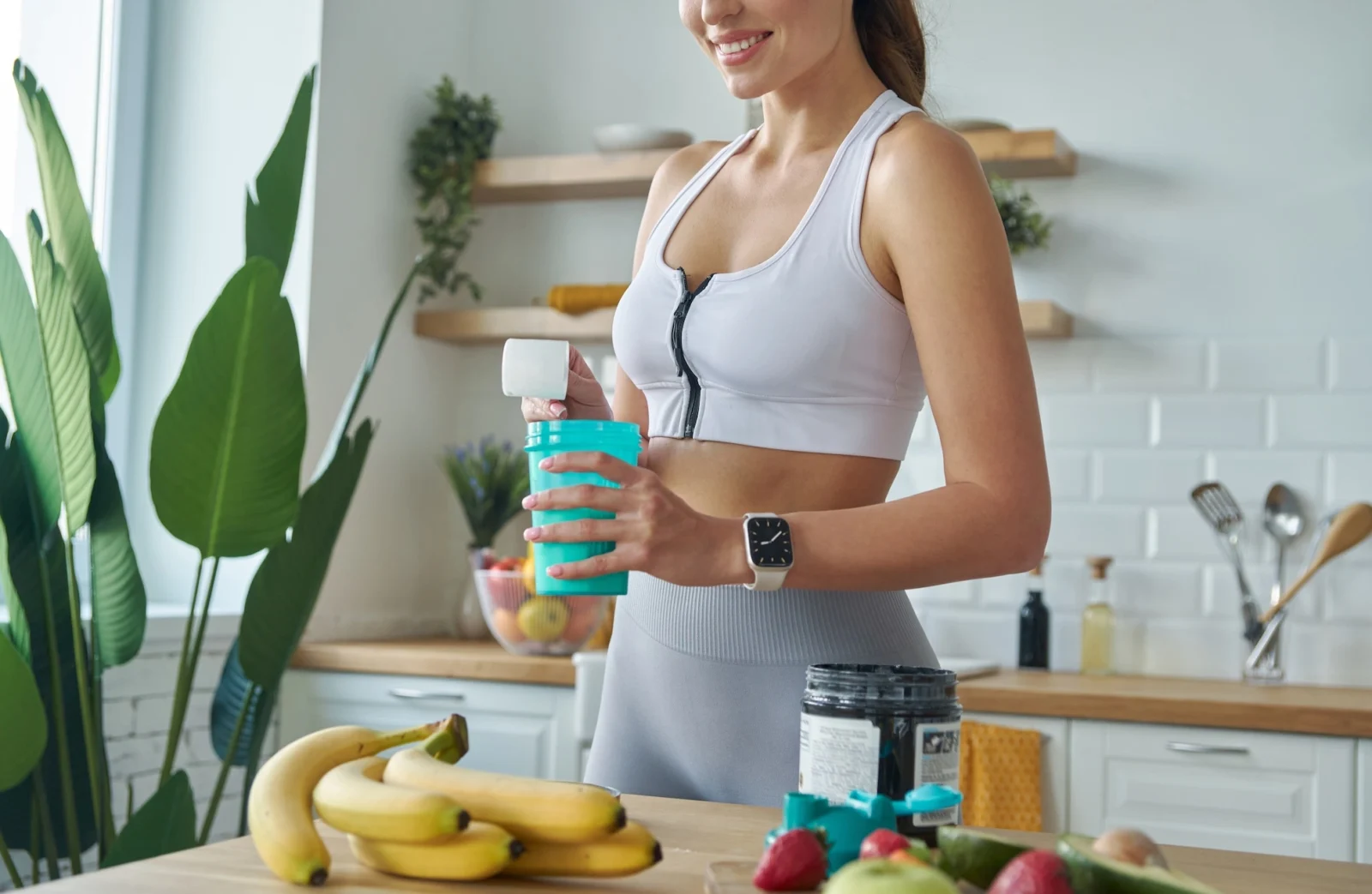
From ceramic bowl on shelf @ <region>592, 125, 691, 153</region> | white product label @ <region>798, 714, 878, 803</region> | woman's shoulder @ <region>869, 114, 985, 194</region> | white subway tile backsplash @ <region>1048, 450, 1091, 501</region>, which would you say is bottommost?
white product label @ <region>798, 714, 878, 803</region>

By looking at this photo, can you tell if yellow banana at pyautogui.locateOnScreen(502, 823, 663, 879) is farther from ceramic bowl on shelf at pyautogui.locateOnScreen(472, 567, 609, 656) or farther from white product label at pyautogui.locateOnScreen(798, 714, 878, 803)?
ceramic bowl on shelf at pyautogui.locateOnScreen(472, 567, 609, 656)

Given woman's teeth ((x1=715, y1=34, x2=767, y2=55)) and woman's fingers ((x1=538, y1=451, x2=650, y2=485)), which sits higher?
woman's teeth ((x1=715, y1=34, x2=767, y2=55))

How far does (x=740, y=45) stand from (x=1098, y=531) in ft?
6.55

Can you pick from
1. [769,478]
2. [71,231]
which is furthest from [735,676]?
[71,231]

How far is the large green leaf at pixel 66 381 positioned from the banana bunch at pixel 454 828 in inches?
47.0

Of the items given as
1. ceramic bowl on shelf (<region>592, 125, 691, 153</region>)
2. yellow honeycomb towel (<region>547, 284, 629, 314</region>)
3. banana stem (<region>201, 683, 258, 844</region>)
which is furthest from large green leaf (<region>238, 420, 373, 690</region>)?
ceramic bowl on shelf (<region>592, 125, 691, 153</region>)

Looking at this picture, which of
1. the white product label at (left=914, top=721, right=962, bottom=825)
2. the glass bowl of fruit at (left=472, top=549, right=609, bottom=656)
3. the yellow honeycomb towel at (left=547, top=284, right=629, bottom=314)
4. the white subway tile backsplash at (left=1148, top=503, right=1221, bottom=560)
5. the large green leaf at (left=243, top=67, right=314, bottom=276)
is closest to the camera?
the white product label at (left=914, top=721, right=962, bottom=825)

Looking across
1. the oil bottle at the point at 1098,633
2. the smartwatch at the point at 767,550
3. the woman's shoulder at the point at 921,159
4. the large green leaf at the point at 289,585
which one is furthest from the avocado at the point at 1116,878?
the oil bottle at the point at 1098,633

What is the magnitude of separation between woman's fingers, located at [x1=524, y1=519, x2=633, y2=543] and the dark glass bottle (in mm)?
2109

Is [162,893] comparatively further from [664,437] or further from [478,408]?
[478,408]

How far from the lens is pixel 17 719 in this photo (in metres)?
1.84

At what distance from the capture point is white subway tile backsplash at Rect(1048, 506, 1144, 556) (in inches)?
118

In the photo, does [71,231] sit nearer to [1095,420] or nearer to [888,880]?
[888,880]

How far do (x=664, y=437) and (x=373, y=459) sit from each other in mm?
2011
